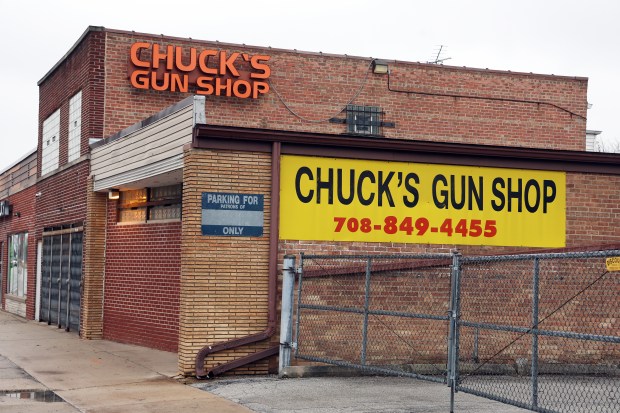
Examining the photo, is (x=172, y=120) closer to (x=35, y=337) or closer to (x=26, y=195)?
(x=35, y=337)

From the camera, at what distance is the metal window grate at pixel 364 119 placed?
25.0 metres

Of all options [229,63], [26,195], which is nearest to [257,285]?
[229,63]

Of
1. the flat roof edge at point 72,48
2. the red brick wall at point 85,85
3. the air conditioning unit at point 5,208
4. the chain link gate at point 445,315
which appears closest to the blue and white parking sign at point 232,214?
the chain link gate at point 445,315

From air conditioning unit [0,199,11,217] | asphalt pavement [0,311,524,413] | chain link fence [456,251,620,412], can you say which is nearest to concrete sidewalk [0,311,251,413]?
asphalt pavement [0,311,524,413]

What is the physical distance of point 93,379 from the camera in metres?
14.6

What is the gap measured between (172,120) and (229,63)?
327 inches

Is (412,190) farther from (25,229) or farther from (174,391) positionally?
(25,229)

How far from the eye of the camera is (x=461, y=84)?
26.0 m

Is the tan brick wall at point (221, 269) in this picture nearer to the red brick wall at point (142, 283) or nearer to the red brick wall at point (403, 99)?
the red brick wall at point (142, 283)

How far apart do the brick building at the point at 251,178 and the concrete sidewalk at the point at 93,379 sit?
0.82 m

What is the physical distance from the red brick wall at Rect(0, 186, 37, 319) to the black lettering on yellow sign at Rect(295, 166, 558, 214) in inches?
618

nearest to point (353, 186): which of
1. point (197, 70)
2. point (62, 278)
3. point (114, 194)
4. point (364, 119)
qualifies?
point (114, 194)

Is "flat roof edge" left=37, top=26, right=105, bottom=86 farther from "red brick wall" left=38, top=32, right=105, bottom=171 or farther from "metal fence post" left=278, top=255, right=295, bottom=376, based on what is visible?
"metal fence post" left=278, top=255, right=295, bottom=376

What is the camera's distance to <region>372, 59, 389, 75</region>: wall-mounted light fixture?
25.2 metres
